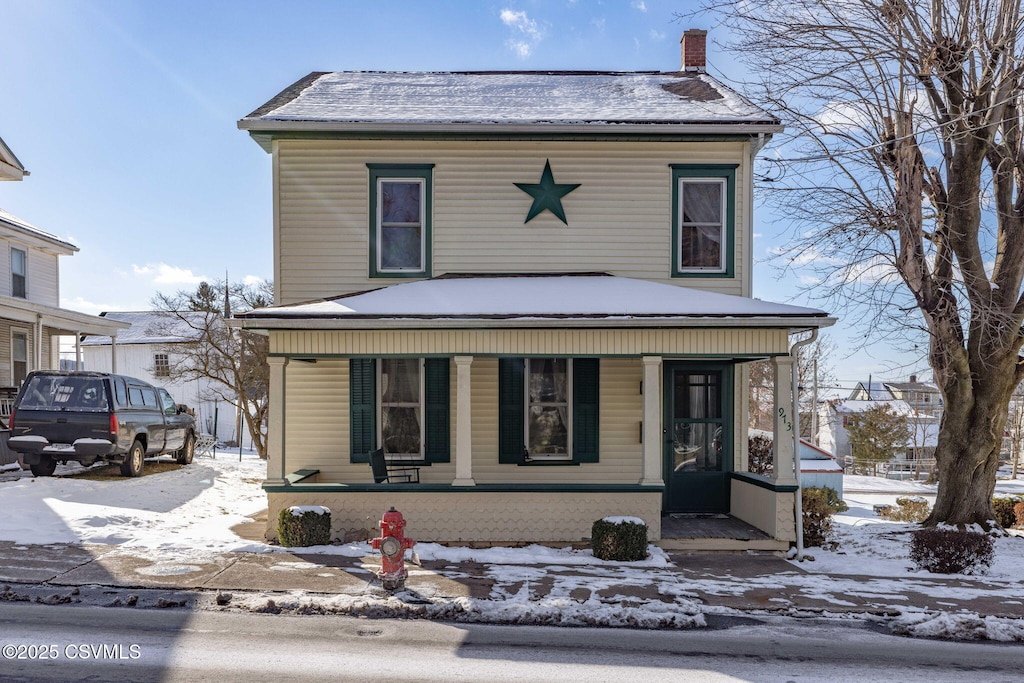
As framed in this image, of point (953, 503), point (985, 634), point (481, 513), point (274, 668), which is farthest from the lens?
point (953, 503)

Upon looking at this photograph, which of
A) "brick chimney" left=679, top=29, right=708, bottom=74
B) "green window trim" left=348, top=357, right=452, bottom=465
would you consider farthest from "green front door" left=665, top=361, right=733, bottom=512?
"brick chimney" left=679, top=29, right=708, bottom=74

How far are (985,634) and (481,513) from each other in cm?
574

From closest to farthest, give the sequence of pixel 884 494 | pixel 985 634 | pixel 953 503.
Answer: pixel 985 634 < pixel 953 503 < pixel 884 494

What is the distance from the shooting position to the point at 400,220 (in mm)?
11250

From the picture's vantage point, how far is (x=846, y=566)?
8.66 metres

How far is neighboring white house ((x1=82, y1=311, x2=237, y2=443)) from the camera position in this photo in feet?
122

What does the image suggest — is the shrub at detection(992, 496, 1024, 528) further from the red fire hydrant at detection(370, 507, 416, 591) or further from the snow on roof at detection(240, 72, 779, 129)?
the red fire hydrant at detection(370, 507, 416, 591)

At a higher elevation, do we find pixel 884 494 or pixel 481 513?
pixel 481 513

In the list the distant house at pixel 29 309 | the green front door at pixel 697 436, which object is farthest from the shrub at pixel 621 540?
the distant house at pixel 29 309

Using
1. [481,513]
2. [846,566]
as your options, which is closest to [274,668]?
[481,513]

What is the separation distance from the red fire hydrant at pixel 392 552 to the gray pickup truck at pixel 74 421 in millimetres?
7938

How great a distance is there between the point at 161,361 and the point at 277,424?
107ft

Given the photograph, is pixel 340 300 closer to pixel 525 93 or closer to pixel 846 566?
pixel 525 93

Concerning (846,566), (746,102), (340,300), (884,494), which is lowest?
(884,494)
